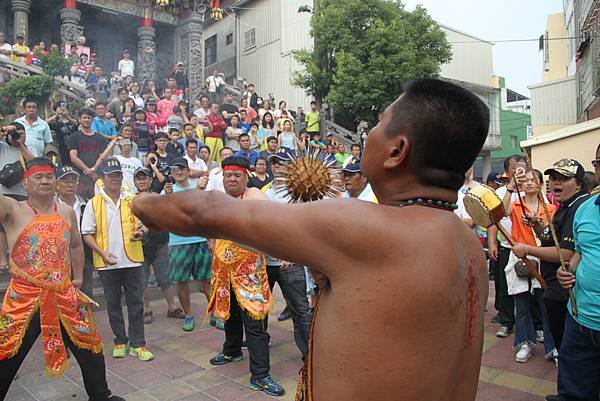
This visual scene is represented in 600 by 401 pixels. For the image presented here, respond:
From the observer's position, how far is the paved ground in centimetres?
392

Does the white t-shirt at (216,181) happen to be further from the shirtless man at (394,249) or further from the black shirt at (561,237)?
the shirtless man at (394,249)

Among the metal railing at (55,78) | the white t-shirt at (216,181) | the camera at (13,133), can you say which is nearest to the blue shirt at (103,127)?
the camera at (13,133)

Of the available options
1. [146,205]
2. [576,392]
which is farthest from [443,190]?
[576,392]

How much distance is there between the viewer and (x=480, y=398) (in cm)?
384

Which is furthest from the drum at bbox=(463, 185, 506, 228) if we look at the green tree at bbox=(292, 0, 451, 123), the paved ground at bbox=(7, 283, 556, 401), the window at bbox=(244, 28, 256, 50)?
the window at bbox=(244, 28, 256, 50)

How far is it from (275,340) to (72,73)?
32.5 feet

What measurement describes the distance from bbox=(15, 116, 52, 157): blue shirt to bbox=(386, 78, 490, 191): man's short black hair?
6622mm

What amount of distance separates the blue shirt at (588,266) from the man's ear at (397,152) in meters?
2.23

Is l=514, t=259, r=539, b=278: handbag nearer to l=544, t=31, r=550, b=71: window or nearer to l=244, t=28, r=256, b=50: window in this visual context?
l=244, t=28, r=256, b=50: window

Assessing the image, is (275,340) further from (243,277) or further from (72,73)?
(72,73)

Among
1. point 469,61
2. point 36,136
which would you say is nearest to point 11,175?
point 36,136

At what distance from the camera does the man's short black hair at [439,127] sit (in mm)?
1270

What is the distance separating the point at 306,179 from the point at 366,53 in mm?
17526

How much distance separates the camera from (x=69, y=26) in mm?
16656
